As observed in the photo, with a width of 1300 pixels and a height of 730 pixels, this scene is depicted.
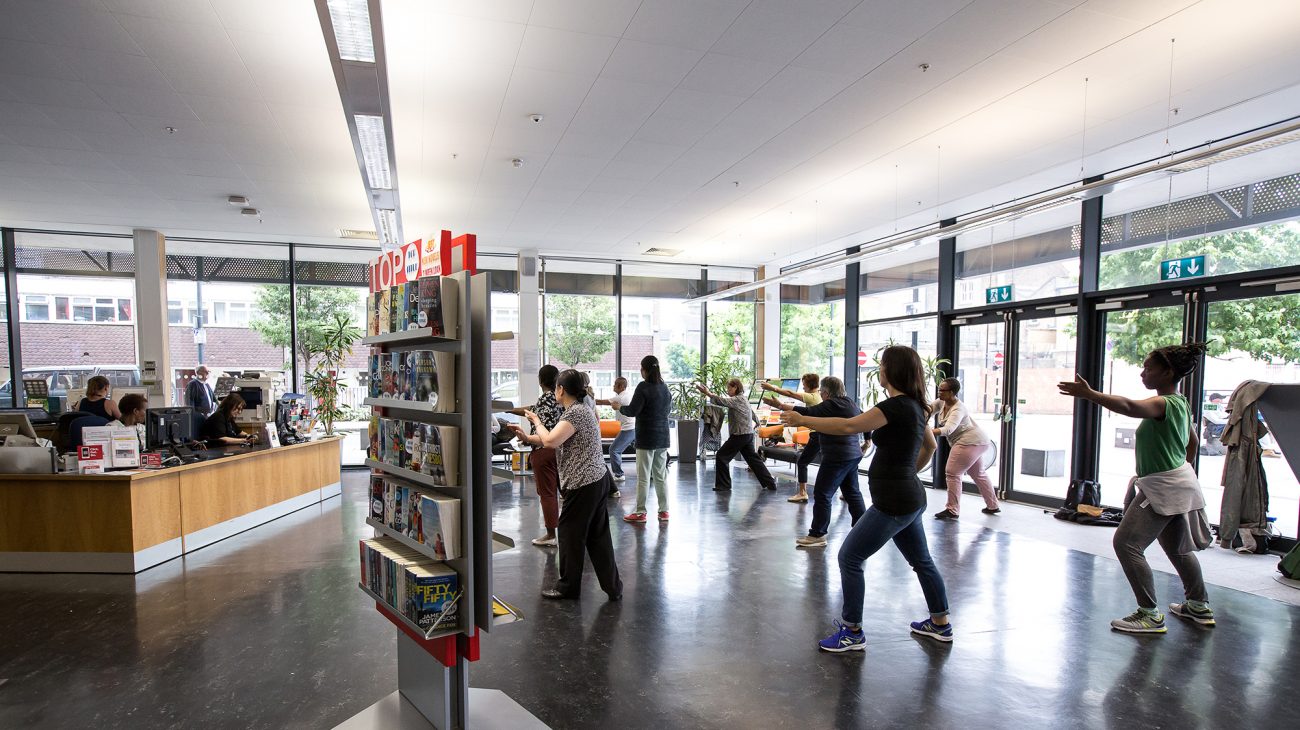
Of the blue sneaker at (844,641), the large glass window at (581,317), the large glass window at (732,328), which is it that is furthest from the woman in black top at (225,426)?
the large glass window at (732,328)

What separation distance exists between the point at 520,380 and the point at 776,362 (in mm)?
4803

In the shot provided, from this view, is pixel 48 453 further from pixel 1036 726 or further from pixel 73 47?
pixel 1036 726

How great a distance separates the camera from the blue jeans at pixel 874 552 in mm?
3338

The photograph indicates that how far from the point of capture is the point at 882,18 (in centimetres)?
351

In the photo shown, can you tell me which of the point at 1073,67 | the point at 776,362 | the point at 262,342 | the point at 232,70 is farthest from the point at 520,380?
the point at 1073,67

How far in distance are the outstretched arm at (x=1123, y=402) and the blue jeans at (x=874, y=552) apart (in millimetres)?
1024

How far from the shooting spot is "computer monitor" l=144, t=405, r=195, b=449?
17.9ft

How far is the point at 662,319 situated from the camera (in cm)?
1159

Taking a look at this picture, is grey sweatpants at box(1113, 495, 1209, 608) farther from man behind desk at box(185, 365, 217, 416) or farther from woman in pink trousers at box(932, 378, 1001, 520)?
man behind desk at box(185, 365, 217, 416)

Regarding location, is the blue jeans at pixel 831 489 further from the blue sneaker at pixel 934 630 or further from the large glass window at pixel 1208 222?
the large glass window at pixel 1208 222

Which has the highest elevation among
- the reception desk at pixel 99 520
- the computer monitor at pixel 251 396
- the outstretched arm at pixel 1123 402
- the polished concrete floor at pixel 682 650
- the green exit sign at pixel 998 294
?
the green exit sign at pixel 998 294

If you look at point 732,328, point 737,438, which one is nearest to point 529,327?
point 732,328

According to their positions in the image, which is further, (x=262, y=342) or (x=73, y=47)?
(x=262, y=342)

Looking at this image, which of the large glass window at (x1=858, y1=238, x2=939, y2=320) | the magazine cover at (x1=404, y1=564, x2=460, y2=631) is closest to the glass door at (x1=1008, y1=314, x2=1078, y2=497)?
the large glass window at (x1=858, y1=238, x2=939, y2=320)
